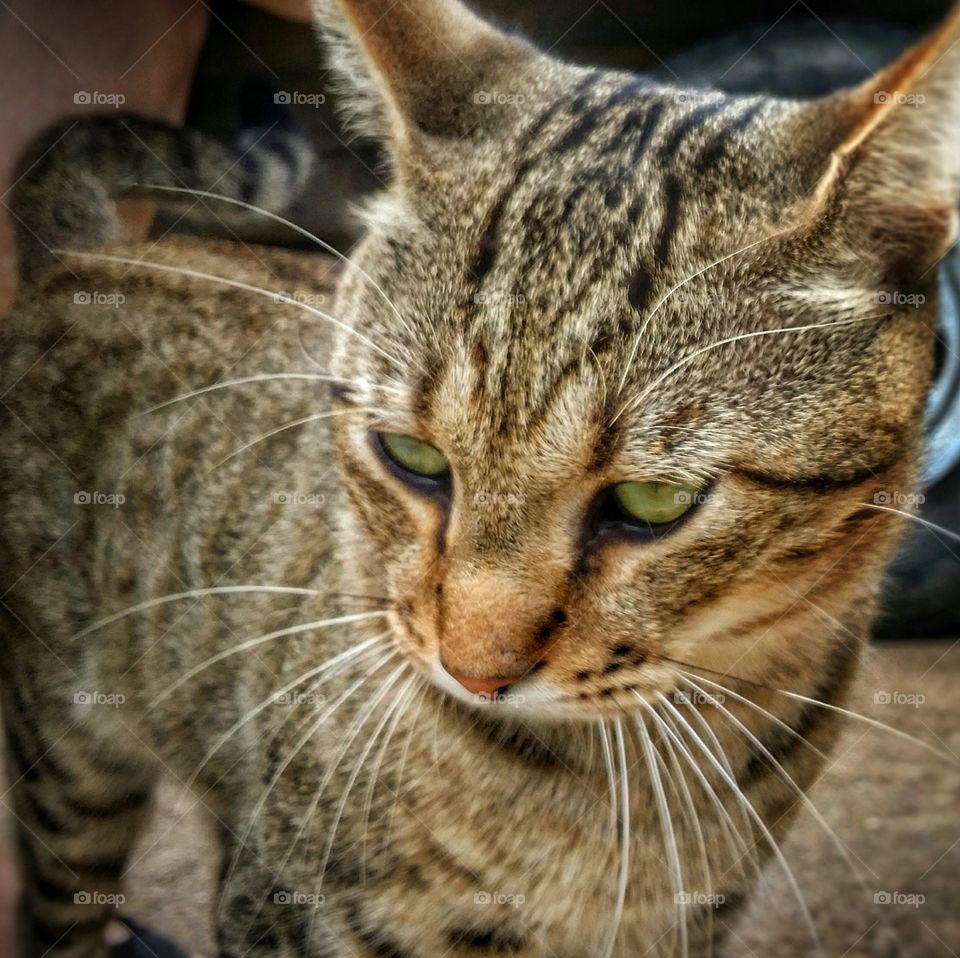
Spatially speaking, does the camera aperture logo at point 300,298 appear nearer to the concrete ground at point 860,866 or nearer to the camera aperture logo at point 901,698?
the concrete ground at point 860,866

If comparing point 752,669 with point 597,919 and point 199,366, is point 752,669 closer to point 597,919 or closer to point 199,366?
point 597,919

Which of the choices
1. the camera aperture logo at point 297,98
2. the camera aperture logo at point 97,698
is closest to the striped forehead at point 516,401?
the camera aperture logo at point 297,98

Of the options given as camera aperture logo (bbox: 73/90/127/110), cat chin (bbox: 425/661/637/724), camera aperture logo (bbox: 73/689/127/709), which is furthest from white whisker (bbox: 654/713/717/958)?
camera aperture logo (bbox: 73/90/127/110)

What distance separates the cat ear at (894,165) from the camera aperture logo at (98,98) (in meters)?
0.58

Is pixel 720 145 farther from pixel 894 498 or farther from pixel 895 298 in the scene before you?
pixel 894 498

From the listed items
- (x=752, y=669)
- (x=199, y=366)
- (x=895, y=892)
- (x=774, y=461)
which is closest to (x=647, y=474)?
(x=774, y=461)

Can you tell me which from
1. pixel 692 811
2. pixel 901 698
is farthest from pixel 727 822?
pixel 901 698

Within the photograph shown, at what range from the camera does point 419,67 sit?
0.69m

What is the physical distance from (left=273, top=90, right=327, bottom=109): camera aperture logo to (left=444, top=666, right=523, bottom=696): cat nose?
48cm

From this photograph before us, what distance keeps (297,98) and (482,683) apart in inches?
20.4

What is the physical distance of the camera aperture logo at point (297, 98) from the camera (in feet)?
2.80

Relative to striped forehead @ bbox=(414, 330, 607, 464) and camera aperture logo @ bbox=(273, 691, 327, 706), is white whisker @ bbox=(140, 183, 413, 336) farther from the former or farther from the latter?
camera aperture logo @ bbox=(273, 691, 327, 706)

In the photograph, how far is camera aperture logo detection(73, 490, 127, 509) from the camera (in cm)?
99

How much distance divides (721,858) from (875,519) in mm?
309
